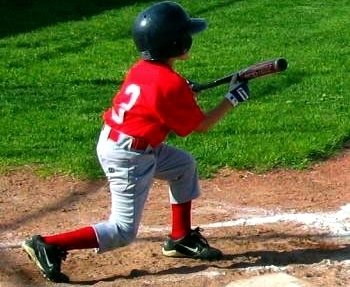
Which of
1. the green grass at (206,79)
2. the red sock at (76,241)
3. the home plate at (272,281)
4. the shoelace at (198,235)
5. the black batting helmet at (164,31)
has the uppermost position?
the black batting helmet at (164,31)

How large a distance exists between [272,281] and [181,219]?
0.65 m

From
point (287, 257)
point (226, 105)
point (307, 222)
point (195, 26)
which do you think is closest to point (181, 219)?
point (287, 257)

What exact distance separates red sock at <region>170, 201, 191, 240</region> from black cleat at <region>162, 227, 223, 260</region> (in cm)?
3

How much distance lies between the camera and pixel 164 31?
14.0ft

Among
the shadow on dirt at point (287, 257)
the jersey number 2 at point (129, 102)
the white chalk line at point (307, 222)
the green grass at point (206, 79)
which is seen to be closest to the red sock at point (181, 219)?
the shadow on dirt at point (287, 257)

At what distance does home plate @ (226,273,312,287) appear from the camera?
4.23 meters

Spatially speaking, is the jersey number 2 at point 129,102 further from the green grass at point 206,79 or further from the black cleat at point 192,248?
the green grass at point 206,79

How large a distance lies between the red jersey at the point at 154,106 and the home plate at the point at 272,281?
0.74 meters

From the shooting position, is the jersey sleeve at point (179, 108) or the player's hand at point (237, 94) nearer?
the jersey sleeve at point (179, 108)

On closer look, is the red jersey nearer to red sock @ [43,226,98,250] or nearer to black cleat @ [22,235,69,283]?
red sock @ [43,226,98,250]

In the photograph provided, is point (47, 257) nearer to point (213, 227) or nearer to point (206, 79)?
point (213, 227)

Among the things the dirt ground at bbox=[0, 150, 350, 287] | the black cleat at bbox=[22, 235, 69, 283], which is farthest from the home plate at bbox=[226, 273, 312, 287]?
the black cleat at bbox=[22, 235, 69, 283]

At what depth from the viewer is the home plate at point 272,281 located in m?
4.23

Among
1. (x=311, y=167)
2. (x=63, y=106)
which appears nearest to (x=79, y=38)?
(x=63, y=106)
